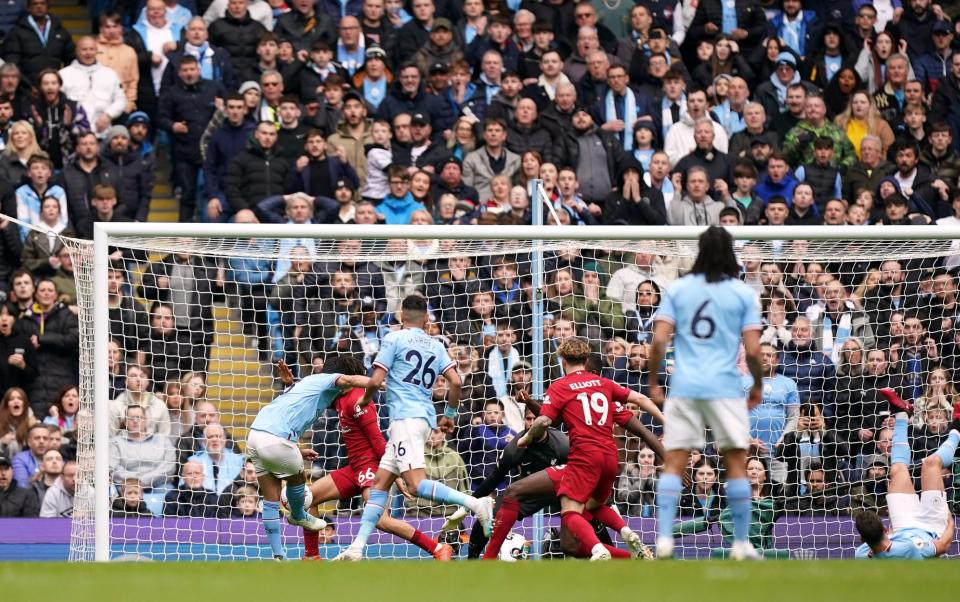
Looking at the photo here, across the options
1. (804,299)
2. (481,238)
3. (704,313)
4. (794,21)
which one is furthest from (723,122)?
(704,313)

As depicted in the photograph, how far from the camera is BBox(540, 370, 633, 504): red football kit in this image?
11.8m

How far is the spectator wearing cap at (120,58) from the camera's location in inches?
659

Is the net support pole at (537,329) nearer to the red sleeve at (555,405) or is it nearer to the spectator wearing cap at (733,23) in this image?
the red sleeve at (555,405)

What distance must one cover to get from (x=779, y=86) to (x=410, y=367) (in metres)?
8.37

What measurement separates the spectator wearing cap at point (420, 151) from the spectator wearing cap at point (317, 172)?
661mm

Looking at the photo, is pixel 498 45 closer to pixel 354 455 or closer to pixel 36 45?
pixel 36 45

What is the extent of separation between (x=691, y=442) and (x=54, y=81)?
9497 millimetres

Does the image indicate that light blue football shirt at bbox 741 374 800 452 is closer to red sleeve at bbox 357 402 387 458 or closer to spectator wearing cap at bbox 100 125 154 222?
red sleeve at bbox 357 402 387 458

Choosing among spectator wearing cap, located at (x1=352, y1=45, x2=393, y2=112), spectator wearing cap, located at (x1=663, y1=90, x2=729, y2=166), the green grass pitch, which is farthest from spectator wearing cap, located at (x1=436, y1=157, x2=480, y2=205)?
the green grass pitch

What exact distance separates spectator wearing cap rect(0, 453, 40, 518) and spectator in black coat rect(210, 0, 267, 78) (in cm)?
559

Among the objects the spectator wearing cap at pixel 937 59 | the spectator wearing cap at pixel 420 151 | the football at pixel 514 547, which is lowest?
the football at pixel 514 547

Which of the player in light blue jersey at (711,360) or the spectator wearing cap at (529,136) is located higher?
the spectator wearing cap at (529,136)

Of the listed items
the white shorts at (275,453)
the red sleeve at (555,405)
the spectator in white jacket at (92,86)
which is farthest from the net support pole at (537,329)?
the spectator in white jacket at (92,86)

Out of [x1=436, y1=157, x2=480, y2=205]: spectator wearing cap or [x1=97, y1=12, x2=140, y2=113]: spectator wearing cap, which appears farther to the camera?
[x1=97, y1=12, x2=140, y2=113]: spectator wearing cap
